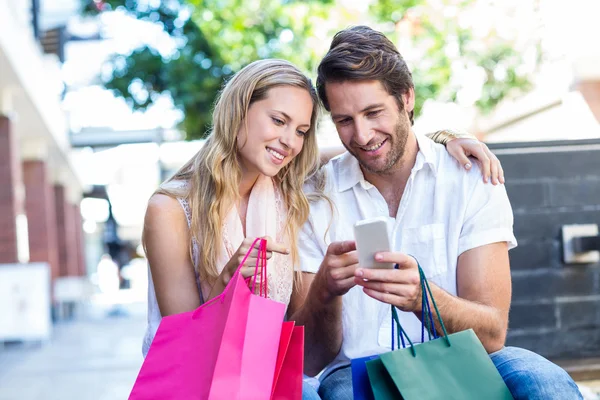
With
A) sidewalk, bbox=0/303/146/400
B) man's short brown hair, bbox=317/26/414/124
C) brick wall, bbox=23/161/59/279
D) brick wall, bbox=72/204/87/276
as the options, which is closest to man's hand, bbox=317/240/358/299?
man's short brown hair, bbox=317/26/414/124

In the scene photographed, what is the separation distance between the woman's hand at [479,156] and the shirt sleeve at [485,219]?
0.04 meters

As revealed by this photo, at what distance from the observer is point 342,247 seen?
2070 mm

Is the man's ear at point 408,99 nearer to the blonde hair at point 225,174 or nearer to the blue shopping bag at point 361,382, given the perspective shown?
the blonde hair at point 225,174

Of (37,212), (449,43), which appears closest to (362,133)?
(449,43)

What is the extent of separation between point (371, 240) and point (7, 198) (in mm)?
10358

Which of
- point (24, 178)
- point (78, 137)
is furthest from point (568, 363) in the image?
point (78, 137)

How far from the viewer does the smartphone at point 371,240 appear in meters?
1.85

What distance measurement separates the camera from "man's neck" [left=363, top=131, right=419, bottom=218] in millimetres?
2703

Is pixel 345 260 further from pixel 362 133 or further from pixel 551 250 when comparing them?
pixel 551 250

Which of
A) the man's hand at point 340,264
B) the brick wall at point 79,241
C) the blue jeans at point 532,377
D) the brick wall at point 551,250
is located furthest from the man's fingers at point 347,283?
the brick wall at point 79,241

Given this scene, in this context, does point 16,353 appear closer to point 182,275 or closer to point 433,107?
point 433,107

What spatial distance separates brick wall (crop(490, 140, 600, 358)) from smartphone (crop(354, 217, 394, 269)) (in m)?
1.56

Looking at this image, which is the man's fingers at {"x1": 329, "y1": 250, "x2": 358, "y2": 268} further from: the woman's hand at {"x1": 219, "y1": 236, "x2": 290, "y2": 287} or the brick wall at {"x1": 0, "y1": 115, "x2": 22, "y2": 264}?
the brick wall at {"x1": 0, "y1": 115, "x2": 22, "y2": 264}

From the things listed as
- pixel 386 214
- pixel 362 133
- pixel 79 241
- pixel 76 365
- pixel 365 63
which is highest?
pixel 365 63
